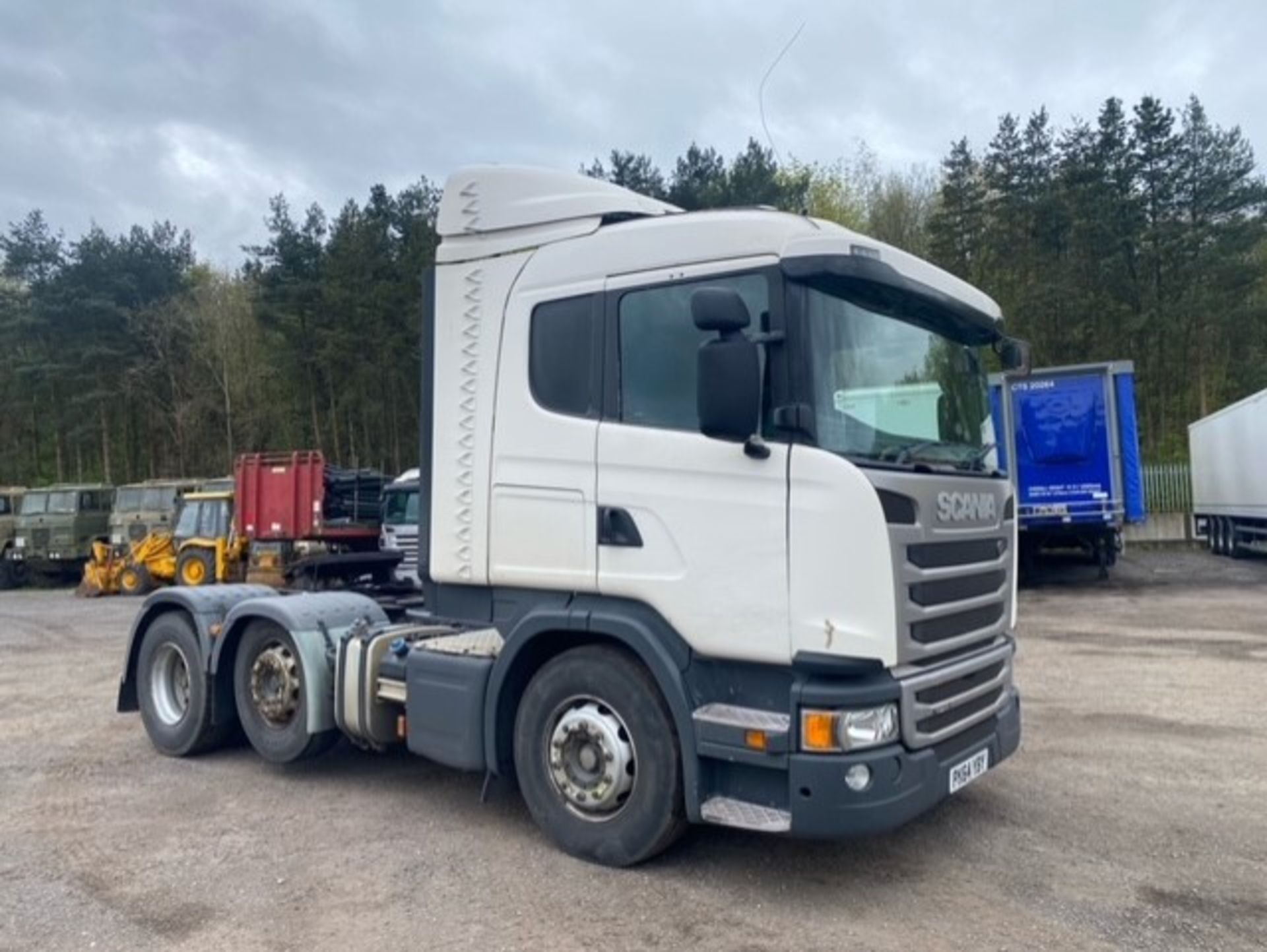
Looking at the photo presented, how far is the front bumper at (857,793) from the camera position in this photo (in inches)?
160

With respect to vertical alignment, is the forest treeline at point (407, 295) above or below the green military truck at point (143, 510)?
above

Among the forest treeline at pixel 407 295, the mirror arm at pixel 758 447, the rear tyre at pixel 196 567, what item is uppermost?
the forest treeline at pixel 407 295

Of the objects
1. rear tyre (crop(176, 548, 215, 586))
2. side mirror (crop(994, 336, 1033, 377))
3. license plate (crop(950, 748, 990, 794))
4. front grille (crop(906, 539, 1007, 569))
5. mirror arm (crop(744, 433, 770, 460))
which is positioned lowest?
license plate (crop(950, 748, 990, 794))

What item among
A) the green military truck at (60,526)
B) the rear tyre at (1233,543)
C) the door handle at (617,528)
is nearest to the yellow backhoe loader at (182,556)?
the green military truck at (60,526)

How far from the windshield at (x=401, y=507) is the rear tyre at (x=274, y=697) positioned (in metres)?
10.6

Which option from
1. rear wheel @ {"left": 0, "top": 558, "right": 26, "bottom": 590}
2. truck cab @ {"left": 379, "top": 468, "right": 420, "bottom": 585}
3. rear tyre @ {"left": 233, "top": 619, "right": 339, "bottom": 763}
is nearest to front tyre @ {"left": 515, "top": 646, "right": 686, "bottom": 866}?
rear tyre @ {"left": 233, "top": 619, "right": 339, "bottom": 763}

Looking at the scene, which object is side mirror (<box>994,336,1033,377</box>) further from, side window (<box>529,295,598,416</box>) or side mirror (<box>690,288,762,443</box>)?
side window (<box>529,295,598,416</box>)

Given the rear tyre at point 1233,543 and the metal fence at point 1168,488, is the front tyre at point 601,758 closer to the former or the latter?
the rear tyre at point 1233,543

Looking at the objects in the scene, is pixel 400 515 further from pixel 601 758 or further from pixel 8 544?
pixel 8 544

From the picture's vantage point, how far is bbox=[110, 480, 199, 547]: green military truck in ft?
77.0

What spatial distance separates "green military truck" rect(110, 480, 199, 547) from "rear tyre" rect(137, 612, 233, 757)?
1700cm

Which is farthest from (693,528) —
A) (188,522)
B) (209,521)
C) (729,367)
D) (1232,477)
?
(1232,477)

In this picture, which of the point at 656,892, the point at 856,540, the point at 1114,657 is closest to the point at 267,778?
the point at 656,892

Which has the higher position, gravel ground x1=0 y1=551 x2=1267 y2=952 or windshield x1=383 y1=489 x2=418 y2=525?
windshield x1=383 y1=489 x2=418 y2=525
